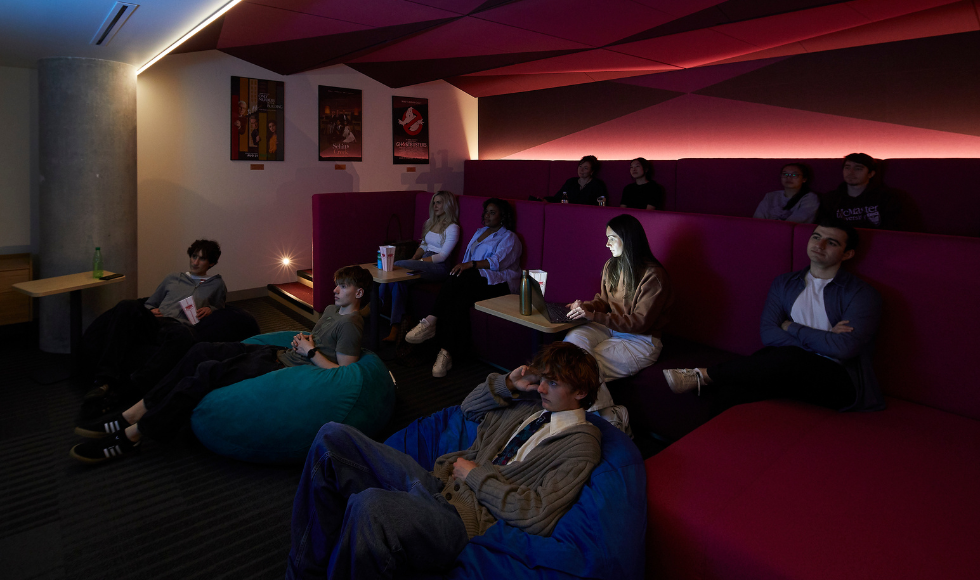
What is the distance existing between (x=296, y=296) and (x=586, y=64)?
13.3 ft

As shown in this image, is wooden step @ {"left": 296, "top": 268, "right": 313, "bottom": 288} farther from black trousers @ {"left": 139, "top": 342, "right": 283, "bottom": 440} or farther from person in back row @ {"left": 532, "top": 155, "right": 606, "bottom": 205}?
black trousers @ {"left": 139, "top": 342, "right": 283, "bottom": 440}

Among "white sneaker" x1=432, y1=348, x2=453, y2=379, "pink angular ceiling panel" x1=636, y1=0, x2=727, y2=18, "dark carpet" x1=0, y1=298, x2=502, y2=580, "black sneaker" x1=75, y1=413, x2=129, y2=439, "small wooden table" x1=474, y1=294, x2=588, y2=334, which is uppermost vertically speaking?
"pink angular ceiling panel" x1=636, y1=0, x2=727, y2=18

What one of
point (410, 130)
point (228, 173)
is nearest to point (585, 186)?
point (410, 130)

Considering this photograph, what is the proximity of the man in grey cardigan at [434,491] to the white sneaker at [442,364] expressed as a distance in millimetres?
2107

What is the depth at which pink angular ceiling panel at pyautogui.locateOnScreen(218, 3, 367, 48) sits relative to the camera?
4.28m

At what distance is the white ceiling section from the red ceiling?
53cm

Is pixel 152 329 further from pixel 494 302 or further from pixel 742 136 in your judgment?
pixel 742 136

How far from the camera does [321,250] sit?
5391 mm

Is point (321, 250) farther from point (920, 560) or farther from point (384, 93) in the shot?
point (920, 560)

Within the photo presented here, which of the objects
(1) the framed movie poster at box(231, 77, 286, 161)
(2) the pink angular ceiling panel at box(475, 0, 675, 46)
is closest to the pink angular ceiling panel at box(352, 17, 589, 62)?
(2) the pink angular ceiling panel at box(475, 0, 675, 46)

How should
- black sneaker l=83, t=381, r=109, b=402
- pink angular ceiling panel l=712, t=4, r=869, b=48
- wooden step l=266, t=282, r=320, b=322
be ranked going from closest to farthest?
black sneaker l=83, t=381, r=109, b=402
pink angular ceiling panel l=712, t=4, r=869, b=48
wooden step l=266, t=282, r=320, b=322

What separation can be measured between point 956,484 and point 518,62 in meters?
5.62

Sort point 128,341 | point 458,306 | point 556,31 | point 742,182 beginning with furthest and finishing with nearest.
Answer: point 742,182, point 556,31, point 458,306, point 128,341

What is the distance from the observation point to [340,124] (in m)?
7.23
